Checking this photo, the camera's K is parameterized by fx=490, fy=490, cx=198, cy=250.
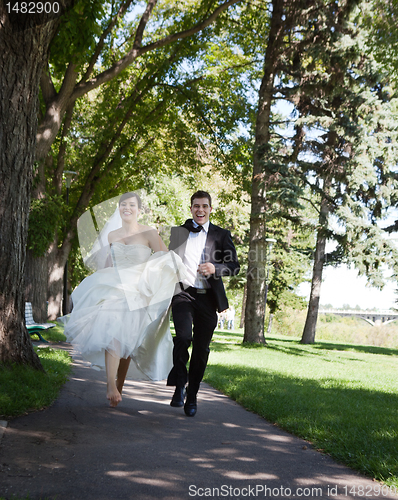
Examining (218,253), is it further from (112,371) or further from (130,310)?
(112,371)

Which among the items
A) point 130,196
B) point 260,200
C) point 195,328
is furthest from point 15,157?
point 260,200

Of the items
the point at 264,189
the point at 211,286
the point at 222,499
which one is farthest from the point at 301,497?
the point at 264,189

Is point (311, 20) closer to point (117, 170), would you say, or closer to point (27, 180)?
point (117, 170)

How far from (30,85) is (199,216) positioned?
296 centimetres

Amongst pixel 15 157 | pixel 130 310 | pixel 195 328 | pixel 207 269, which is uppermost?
pixel 15 157

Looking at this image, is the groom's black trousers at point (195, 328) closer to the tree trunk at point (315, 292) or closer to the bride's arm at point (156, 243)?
the bride's arm at point (156, 243)

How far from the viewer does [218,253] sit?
5.96 m

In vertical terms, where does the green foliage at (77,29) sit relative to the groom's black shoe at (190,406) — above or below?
above

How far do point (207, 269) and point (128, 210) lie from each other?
1.32 m

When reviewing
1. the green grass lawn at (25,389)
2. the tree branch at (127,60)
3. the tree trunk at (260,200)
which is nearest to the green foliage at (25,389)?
the green grass lawn at (25,389)

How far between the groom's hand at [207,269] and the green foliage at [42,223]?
35.5 feet

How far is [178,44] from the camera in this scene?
18312 millimetres

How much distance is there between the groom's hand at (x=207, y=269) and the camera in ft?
18.1

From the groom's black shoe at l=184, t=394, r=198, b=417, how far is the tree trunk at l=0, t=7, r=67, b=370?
2295 millimetres
